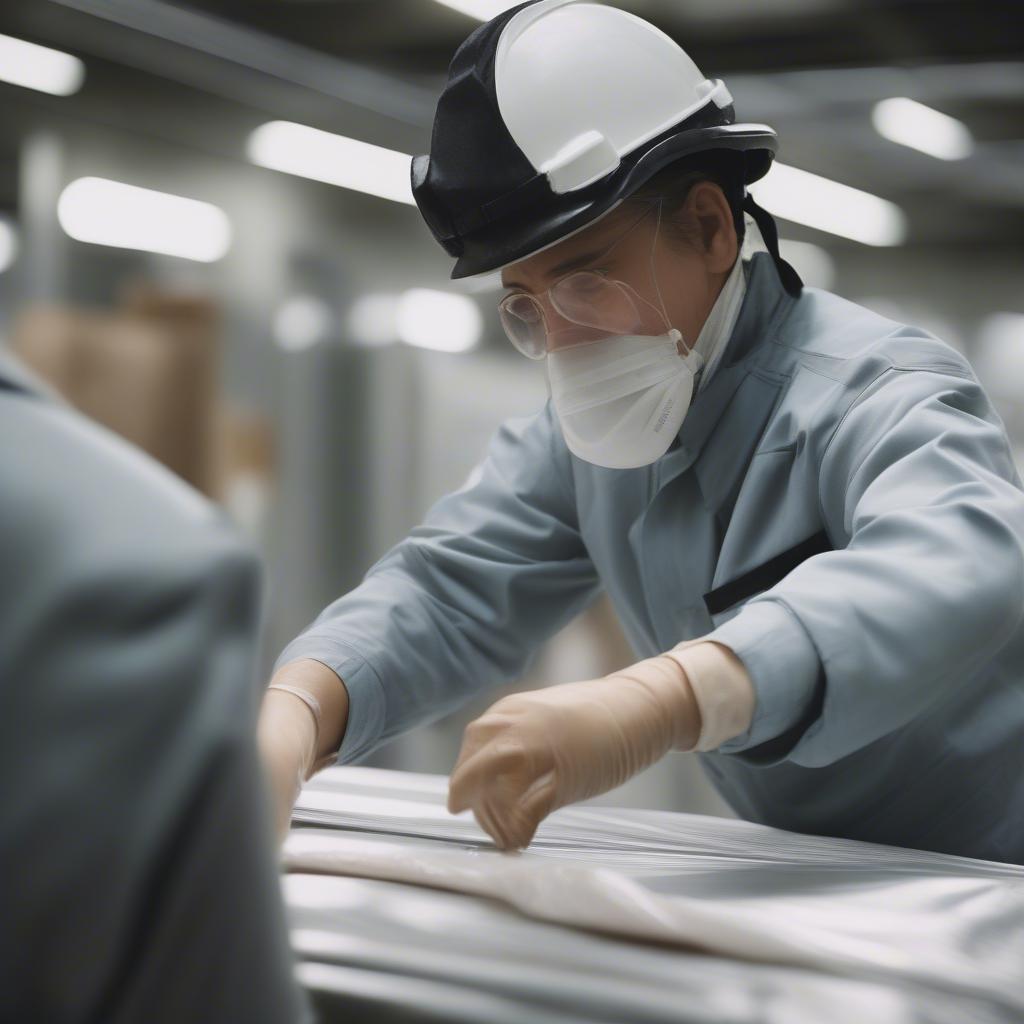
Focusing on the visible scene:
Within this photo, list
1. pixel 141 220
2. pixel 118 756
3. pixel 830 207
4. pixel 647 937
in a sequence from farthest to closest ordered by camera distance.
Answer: pixel 830 207, pixel 141 220, pixel 647 937, pixel 118 756

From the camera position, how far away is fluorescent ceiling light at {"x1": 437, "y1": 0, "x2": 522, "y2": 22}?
334 centimetres

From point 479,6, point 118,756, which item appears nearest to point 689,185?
point 118,756

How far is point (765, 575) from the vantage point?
3.32ft

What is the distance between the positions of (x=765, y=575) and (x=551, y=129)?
15.8 inches

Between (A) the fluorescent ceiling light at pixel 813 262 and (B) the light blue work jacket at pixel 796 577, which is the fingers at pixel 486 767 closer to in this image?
(B) the light blue work jacket at pixel 796 577

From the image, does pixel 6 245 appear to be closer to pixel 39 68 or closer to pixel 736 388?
pixel 39 68

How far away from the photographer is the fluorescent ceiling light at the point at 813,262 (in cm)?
537

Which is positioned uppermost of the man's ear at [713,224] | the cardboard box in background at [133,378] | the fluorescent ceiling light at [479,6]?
the fluorescent ceiling light at [479,6]

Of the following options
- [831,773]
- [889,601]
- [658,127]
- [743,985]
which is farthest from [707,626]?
[743,985]

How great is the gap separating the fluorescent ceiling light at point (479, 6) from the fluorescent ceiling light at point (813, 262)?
229 centimetres

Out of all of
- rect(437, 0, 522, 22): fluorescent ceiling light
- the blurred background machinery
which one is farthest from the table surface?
rect(437, 0, 522, 22): fluorescent ceiling light

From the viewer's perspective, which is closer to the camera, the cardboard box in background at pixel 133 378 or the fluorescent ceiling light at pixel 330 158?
the cardboard box in background at pixel 133 378

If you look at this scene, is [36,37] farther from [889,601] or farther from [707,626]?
[889,601]

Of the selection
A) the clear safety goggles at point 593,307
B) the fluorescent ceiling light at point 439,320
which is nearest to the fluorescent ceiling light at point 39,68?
the fluorescent ceiling light at point 439,320
